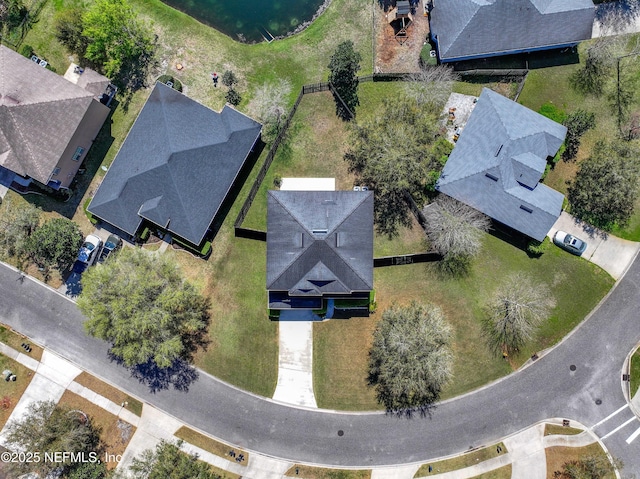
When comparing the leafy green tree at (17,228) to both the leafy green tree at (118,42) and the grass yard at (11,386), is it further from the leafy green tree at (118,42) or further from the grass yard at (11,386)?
the leafy green tree at (118,42)

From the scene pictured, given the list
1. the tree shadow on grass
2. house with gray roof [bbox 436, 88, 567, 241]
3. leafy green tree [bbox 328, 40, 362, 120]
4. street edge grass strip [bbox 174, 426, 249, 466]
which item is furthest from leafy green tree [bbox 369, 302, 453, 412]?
leafy green tree [bbox 328, 40, 362, 120]

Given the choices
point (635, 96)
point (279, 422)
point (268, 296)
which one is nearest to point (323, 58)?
point (268, 296)

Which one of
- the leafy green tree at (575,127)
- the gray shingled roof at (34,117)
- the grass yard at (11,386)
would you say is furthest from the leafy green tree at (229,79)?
the grass yard at (11,386)

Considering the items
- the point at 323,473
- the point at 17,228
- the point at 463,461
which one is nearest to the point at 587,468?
the point at 463,461

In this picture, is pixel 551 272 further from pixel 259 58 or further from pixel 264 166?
pixel 259 58

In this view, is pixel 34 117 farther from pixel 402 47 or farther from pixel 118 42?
pixel 402 47
